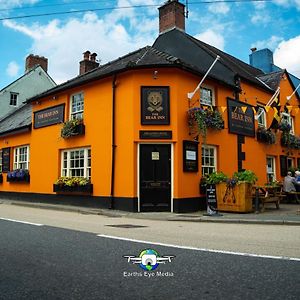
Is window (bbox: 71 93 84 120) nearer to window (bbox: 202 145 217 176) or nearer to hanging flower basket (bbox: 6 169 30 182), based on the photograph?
hanging flower basket (bbox: 6 169 30 182)

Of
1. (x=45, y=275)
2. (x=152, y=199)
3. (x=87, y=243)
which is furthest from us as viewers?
(x=152, y=199)

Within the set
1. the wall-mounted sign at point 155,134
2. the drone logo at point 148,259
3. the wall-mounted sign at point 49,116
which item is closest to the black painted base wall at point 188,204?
the wall-mounted sign at point 155,134

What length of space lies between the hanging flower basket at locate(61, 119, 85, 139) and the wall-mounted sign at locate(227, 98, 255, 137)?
6710 millimetres

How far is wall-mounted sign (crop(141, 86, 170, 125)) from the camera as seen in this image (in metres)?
13.5

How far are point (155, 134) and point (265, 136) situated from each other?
24.2ft

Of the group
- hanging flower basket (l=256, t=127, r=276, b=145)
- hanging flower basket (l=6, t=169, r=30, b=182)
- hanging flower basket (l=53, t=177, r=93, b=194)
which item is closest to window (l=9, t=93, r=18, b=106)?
hanging flower basket (l=6, t=169, r=30, b=182)

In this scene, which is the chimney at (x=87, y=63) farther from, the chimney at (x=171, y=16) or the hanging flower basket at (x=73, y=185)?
the hanging flower basket at (x=73, y=185)

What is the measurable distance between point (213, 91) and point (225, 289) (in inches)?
499

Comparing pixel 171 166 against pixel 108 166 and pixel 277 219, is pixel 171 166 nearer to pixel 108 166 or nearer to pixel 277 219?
pixel 108 166

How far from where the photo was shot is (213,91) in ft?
51.8

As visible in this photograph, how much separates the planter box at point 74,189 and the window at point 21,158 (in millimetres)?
3806

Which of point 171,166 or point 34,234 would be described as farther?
point 171,166

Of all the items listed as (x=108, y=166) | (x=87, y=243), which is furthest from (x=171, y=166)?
(x=87, y=243)

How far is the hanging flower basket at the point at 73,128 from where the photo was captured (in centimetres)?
1552
